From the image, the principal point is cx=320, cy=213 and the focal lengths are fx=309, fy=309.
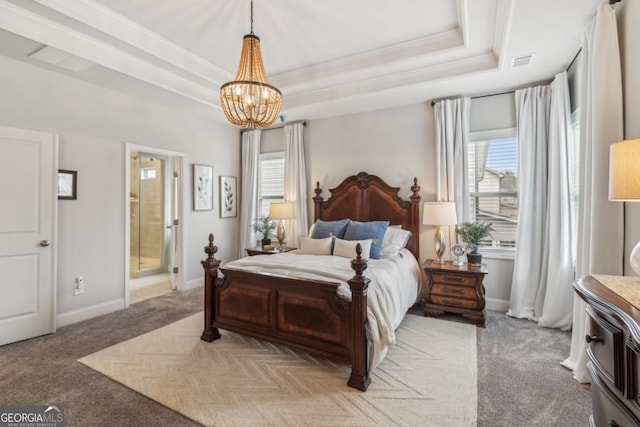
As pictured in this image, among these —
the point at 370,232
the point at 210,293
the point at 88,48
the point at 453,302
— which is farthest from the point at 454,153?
the point at 88,48

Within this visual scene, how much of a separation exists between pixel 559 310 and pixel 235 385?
321cm

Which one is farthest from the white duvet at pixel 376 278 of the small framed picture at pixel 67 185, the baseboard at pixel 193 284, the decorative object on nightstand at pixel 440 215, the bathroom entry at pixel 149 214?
the bathroom entry at pixel 149 214

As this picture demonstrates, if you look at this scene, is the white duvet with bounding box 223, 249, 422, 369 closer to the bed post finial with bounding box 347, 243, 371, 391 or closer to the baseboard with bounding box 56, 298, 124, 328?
the bed post finial with bounding box 347, 243, 371, 391

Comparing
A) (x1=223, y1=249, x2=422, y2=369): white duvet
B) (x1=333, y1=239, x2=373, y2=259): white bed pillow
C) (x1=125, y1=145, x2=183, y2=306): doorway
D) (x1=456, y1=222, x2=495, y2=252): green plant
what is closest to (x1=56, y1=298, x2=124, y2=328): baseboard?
(x1=125, y1=145, x2=183, y2=306): doorway

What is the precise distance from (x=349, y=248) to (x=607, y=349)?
243 cm

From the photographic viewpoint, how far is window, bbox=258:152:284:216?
5.45 metres

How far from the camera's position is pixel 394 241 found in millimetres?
3760

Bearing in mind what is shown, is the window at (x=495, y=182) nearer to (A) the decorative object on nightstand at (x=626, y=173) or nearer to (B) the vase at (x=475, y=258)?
(B) the vase at (x=475, y=258)

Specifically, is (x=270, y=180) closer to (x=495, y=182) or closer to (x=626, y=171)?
(x=495, y=182)

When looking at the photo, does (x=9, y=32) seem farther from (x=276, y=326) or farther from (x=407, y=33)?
(x=407, y=33)

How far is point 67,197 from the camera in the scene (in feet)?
11.1

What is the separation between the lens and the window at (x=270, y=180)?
5445 mm

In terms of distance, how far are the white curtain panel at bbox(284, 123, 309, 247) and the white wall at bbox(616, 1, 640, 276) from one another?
3.66m

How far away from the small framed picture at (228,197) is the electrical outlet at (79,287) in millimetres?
2220
